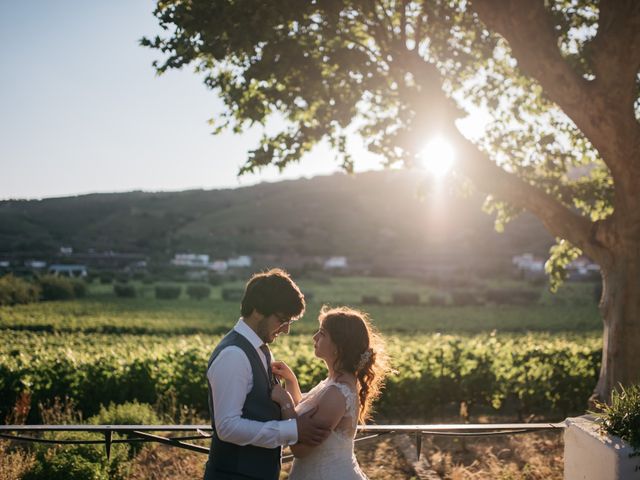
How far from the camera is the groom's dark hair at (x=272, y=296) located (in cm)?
367

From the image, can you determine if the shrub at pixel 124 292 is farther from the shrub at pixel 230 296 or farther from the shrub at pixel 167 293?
the shrub at pixel 230 296

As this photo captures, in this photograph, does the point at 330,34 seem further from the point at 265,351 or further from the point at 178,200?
the point at 178,200

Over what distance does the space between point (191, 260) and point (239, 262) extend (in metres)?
7.83

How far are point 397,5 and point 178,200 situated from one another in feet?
482

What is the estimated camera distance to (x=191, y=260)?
100875mm

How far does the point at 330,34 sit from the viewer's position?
11719mm

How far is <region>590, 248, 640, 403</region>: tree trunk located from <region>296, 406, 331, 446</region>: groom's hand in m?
6.97

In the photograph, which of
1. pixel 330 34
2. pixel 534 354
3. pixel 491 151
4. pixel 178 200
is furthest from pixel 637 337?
pixel 178 200

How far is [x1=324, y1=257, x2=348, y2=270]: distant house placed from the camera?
9469 centimetres

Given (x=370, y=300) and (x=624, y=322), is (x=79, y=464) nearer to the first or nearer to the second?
(x=624, y=322)

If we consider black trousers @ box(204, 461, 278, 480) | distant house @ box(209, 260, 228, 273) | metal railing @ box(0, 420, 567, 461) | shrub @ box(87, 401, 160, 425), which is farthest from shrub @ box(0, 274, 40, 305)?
distant house @ box(209, 260, 228, 273)

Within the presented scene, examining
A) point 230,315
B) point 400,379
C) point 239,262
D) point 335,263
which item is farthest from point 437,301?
point 239,262

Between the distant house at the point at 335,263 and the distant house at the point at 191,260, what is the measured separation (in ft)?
60.8

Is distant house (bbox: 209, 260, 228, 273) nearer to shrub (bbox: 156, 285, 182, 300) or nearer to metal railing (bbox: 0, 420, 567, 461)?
shrub (bbox: 156, 285, 182, 300)
